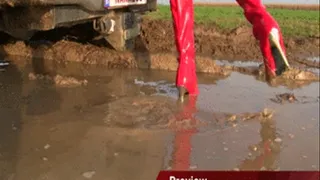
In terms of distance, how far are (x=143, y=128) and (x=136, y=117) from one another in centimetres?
25

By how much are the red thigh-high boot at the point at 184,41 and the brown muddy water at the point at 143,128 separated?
163 millimetres

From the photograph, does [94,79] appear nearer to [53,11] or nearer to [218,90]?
[53,11]

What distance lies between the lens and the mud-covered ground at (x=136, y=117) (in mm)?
2734

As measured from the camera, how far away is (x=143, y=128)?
329cm

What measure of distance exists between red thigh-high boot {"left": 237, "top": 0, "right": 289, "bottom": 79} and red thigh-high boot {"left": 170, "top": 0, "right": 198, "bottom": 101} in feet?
1.51

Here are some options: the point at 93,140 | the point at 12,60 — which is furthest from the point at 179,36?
the point at 12,60

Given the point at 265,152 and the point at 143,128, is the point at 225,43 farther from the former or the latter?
the point at 265,152

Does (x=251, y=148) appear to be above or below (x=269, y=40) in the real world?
below

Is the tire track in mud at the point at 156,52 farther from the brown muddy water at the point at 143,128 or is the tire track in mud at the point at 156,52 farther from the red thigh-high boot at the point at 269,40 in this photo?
the red thigh-high boot at the point at 269,40

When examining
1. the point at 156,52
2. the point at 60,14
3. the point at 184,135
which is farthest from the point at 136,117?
the point at 156,52

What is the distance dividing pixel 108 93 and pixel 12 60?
6.58 ft

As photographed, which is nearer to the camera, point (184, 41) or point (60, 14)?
point (184, 41)

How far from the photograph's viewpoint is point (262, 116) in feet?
11.8

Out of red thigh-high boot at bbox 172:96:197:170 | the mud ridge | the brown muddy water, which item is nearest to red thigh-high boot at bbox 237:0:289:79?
the brown muddy water
